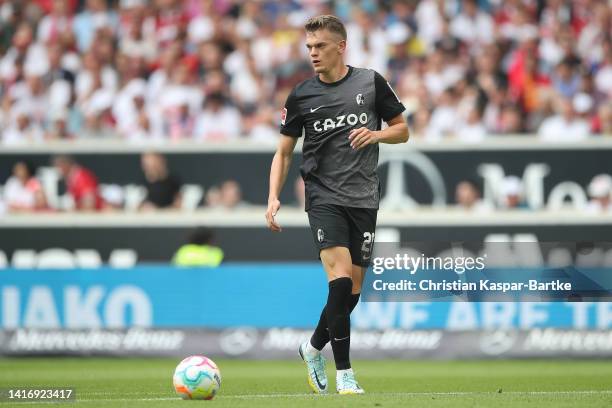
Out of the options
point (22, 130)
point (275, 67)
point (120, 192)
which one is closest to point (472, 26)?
point (275, 67)

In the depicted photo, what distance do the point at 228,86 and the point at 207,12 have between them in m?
1.67

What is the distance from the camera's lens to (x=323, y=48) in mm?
8031

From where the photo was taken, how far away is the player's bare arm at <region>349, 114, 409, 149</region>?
784 centimetres

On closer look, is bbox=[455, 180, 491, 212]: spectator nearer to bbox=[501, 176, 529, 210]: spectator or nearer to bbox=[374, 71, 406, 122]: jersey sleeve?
bbox=[501, 176, 529, 210]: spectator

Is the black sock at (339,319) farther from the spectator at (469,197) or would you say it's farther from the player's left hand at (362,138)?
the spectator at (469,197)

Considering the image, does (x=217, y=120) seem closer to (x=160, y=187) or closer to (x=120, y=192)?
(x=160, y=187)

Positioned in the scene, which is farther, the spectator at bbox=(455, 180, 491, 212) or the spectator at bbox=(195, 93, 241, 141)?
the spectator at bbox=(195, 93, 241, 141)

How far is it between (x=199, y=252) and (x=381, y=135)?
741 cm

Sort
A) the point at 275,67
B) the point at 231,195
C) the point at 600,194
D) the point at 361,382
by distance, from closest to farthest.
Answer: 1. the point at 361,382
2. the point at 600,194
3. the point at 231,195
4. the point at 275,67

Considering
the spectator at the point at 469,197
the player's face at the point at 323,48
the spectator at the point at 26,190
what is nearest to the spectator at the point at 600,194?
the spectator at the point at 469,197

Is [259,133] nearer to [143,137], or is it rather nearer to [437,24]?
[143,137]

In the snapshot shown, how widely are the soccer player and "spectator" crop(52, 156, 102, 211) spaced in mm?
8295

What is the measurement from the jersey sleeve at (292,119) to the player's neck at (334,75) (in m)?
0.24

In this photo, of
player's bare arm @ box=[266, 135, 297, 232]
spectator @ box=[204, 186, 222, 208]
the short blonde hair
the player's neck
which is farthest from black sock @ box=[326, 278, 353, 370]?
spectator @ box=[204, 186, 222, 208]
